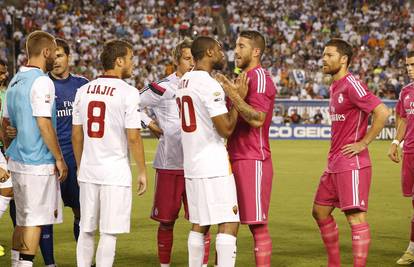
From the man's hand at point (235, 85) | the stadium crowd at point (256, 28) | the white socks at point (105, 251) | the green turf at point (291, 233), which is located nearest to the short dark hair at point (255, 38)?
the man's hand at point (235, 85)

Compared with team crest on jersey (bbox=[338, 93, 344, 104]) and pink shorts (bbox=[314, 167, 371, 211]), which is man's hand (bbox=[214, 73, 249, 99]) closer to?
team crest on jersey (bbox=[338, 93, 344, 104])

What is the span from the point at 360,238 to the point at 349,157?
0.76 metres

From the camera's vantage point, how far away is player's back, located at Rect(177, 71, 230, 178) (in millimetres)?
6887

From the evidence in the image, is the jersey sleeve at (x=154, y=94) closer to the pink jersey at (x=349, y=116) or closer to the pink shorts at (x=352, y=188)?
the pink jersey at (x=349, y=116)

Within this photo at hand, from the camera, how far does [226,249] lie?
6.99 meters

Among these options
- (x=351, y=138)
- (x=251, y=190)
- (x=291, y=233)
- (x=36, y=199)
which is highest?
(x=351, y=138)

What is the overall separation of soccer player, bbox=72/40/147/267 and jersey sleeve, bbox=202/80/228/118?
0.57 meters

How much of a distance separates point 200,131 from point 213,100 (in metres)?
0.33

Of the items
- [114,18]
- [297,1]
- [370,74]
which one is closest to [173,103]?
[370,74]

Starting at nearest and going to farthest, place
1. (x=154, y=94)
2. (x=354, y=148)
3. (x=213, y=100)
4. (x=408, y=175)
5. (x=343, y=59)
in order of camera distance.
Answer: (x=213, y=100) < (x=354, y=148) < (x=343, y=59) < (x=154, y=94) < (x=408, y=175)

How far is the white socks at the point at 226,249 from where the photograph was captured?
699cm

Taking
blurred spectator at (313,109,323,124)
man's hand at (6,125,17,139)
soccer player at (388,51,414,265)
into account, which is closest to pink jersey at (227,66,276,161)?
man's hand at (6,125,17,139)

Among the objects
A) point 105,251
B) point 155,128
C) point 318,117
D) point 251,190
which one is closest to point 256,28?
point 318,117

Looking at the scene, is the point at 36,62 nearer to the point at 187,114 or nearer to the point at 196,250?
the point at 187,114
